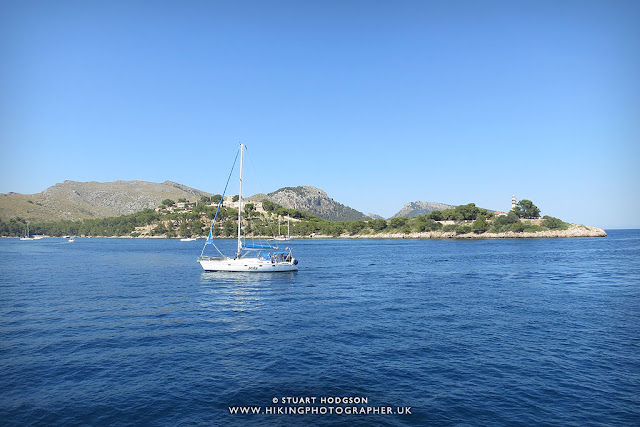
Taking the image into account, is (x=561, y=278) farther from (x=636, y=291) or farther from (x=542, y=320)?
(x=542, y=320)

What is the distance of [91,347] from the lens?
25609 mm

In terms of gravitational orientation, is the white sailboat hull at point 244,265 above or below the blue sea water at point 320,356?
above

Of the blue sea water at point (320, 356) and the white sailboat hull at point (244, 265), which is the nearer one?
the blue sea water at point (320, 356)

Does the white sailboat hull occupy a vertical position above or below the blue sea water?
above

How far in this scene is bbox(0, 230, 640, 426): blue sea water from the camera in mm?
17078

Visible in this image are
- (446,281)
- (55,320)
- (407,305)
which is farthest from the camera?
(446,281)

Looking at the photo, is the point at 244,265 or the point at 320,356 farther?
the point at 244,265

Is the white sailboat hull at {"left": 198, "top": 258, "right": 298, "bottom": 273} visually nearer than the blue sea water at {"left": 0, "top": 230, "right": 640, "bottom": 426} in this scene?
No

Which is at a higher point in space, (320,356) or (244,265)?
(244,265)

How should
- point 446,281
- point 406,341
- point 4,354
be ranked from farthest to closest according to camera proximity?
point 446,281
point 406,341
point 4,354

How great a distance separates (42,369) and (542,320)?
38807mm

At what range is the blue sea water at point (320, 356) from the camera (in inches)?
672

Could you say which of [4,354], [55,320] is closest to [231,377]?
[4,354]

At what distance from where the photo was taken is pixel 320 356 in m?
24.0
